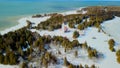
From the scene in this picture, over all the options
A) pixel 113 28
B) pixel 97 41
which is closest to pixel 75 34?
pixel 97 41

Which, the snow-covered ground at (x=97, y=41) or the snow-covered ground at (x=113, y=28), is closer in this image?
the snow-covered ground at (x=97, y=41)

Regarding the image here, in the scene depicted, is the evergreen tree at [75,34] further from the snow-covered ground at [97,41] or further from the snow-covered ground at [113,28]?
the snow-covered ground at [113,28]

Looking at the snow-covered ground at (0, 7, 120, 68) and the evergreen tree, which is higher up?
the evergreen tree

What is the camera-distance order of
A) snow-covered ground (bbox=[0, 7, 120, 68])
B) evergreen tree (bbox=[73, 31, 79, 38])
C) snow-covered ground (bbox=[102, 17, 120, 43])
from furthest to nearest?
snow-covered ground (bbox=[102, 17, 120, 43]) → evergreen tree (bbox=[73, 31, 79, 38]) → snow-covered ground (bbox=[0, 7, 120, 68])

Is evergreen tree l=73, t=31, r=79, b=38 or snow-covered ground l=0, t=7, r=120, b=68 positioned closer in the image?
snow-covered ground l=0, t=7, r=120, b=68

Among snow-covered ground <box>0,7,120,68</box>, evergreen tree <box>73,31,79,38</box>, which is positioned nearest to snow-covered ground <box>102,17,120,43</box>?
snow-covered ground <box>0,7,120,68</box>

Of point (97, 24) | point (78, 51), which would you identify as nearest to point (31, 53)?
point (78, 51)

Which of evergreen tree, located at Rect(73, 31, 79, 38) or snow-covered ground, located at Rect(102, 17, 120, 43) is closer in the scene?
evergreen tree, located at Rect(73, 31, 79, 38)

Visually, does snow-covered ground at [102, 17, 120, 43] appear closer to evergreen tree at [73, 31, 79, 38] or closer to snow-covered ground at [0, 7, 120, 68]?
snow-covered ground at [0, 7, 120, 68]

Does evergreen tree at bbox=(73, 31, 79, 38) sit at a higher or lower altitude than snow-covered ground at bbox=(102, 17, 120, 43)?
higher

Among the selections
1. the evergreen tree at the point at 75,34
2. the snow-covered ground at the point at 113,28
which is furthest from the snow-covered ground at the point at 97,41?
the evergreen tree at the point at 75,34

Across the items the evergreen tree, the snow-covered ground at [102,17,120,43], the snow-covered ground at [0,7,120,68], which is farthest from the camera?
the snow-covered ground at [102,17,120,43]

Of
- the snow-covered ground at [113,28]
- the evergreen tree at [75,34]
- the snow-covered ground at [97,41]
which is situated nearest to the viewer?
the snow-covered ground at [97,41]

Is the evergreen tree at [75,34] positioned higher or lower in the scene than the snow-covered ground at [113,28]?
higher
